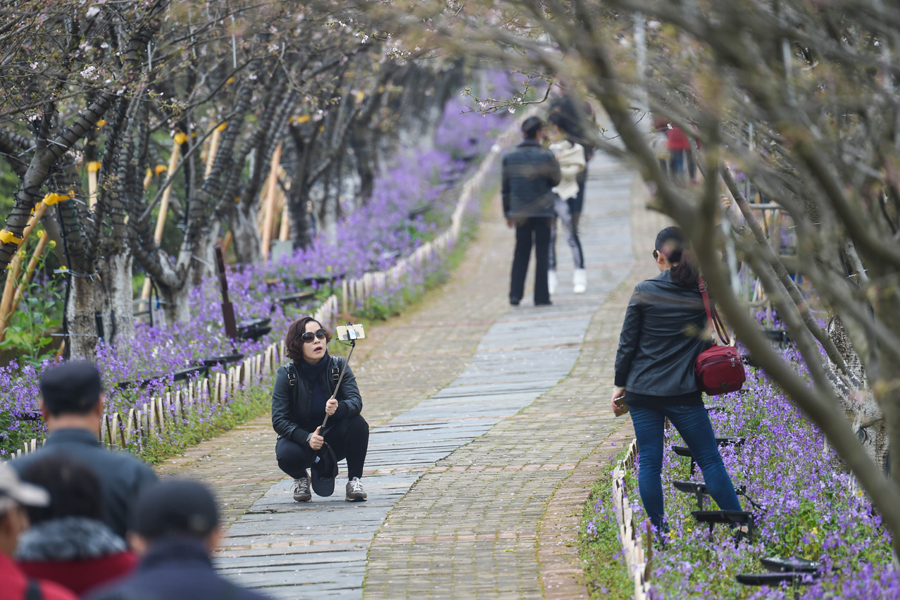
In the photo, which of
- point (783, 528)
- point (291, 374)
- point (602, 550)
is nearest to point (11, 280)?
point (291, 374)

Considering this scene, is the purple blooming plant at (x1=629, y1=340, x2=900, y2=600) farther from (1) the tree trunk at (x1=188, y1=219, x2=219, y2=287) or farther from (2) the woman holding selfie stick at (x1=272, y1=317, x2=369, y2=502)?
(1) the tree trunk at (x1=188, y1=219, x2=219, y2=287)

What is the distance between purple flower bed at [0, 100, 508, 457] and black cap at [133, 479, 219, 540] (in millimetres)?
6281

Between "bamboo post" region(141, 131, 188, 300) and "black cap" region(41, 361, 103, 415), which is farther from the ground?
"bamboo post" region(141, 131, 188, 300)

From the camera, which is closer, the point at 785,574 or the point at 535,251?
the point at 785,574

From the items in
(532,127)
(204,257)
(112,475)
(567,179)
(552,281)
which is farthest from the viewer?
(552,281)

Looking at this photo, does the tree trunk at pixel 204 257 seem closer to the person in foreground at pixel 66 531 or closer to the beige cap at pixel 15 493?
the person in foreground at pixel 66 531

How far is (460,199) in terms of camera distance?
80.4ft

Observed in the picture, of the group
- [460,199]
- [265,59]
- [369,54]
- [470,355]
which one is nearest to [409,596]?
[470,355]

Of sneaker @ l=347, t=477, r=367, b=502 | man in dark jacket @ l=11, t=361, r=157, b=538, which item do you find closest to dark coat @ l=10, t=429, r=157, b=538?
man in dark jacket @ l=11, t=361, r=157, b=538

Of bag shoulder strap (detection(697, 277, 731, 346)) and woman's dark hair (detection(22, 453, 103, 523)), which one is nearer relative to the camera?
woman's dark hair (detection(22, 453, 103, 523))

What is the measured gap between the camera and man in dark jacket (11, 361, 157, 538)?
3.83 metres

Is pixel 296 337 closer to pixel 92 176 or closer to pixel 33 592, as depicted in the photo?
pixel 33 592

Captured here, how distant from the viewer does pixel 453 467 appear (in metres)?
8.30

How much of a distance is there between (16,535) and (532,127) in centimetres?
1066
